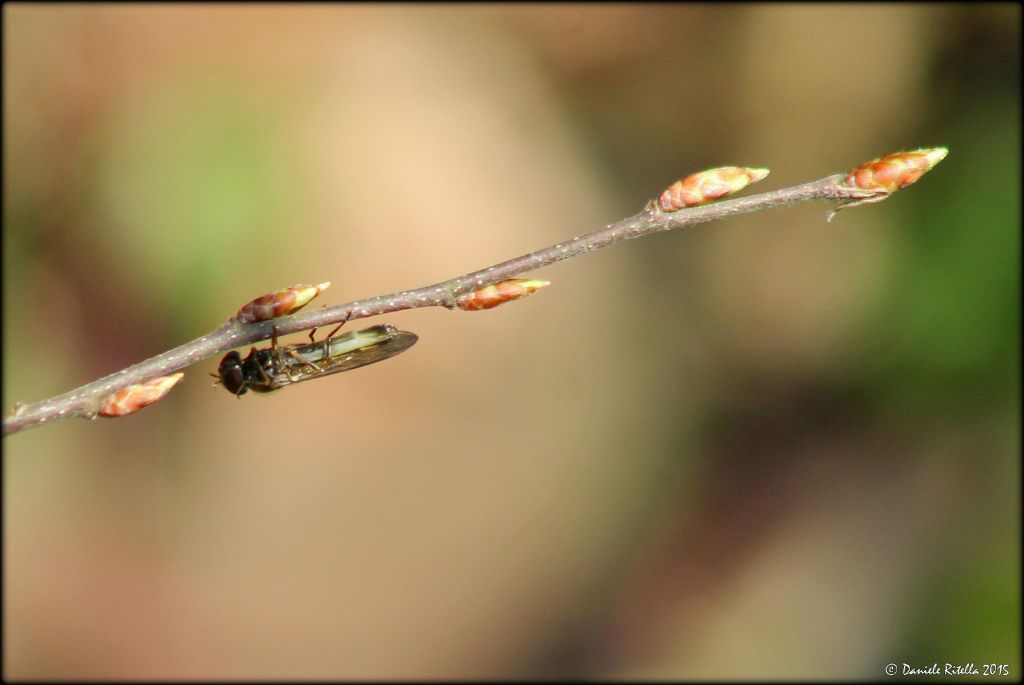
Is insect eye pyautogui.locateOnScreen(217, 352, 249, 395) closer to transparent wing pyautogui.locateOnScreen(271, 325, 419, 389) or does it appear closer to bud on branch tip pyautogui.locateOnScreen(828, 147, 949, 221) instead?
transparent wing pyautogui.locateOnScreen(271, 325, 419, 389)

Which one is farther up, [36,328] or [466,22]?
[466,22]

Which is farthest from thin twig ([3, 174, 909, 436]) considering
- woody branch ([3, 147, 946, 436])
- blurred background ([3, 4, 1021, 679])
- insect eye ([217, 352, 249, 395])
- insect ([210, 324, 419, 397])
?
blurred background ([3, 4, 1021, 679])

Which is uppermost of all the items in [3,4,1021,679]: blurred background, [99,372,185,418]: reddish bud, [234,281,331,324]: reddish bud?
[234,281,331,324]: reddish bud

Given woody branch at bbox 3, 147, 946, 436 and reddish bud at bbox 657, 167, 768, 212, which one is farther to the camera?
reddish bud at bbox 657, 167, 768, 212

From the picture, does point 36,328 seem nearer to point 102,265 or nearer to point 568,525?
point 102,265

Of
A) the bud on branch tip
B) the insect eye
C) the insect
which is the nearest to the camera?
the bud on branch tip

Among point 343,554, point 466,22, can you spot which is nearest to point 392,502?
point 343,554
